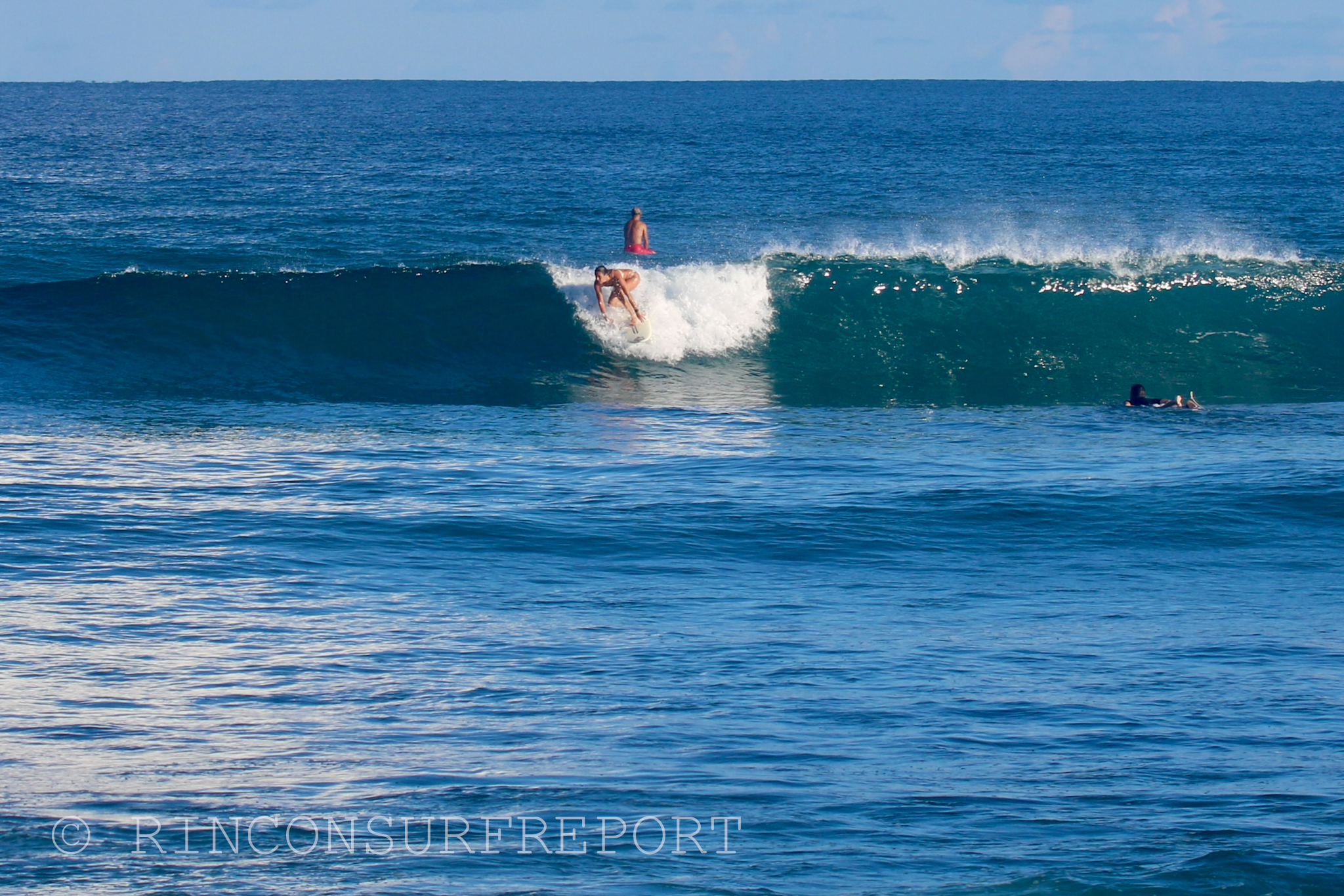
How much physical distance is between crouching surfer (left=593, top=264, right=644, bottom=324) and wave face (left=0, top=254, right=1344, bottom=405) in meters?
0.40

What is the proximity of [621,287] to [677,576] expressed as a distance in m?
11.3

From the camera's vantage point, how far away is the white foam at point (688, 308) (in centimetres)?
2083

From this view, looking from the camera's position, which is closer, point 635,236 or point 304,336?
point 635,236

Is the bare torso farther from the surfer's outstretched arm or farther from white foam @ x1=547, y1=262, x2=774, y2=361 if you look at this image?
white foam @ x1=547, y1=262, x2=774, y2=361

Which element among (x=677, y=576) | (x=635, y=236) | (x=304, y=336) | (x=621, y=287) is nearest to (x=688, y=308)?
(x=621, y=287)

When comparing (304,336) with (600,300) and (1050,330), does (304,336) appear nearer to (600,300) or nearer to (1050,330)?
(600,300)

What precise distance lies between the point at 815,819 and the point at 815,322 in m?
16.5

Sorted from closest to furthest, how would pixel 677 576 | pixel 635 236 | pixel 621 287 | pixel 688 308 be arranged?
1. pixel 677 576
2. pixel 635 236
3. pixel 621 287
4. pixel 688 308

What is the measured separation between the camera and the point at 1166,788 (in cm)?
624

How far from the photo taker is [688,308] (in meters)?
21.6

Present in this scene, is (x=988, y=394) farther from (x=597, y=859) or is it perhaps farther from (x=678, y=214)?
(x=678, y=214)

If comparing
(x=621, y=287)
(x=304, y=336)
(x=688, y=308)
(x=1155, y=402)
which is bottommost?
(x=1155, y=402)

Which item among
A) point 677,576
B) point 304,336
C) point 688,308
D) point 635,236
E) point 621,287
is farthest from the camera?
point 688,308

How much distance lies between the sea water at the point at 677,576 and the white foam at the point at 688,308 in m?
0.08
